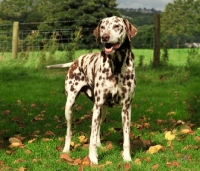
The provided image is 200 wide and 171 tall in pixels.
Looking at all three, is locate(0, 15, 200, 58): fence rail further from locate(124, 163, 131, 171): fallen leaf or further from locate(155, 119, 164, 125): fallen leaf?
locate(124, 163, 131, 171): fallen leaf

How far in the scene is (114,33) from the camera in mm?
4867

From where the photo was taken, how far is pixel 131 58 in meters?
5.28

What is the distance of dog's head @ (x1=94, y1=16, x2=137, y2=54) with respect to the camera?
4.81 m

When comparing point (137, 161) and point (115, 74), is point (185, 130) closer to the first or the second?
point (137, 161)

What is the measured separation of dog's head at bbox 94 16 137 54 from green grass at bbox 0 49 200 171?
152cm

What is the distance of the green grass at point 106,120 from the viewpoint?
530 centimetres

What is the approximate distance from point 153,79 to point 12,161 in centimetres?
876

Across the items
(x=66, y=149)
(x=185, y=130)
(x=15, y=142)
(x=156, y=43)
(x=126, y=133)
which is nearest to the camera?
(x=126, y=133)

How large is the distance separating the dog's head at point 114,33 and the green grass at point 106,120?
152cm

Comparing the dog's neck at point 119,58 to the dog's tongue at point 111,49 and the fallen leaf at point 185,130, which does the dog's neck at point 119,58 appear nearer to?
the dog's tongue at point 111,49

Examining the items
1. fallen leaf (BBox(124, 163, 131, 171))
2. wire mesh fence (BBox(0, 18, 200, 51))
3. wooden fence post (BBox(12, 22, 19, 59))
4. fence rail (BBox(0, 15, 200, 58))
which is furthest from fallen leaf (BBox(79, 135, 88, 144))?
wooden fence post (BBox(12, 22, 19, 59))

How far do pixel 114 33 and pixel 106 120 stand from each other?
343 centimetres

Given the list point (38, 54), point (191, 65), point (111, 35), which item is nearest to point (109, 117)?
point (111, 35)

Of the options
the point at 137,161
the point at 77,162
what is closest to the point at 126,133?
the point at 137,161
